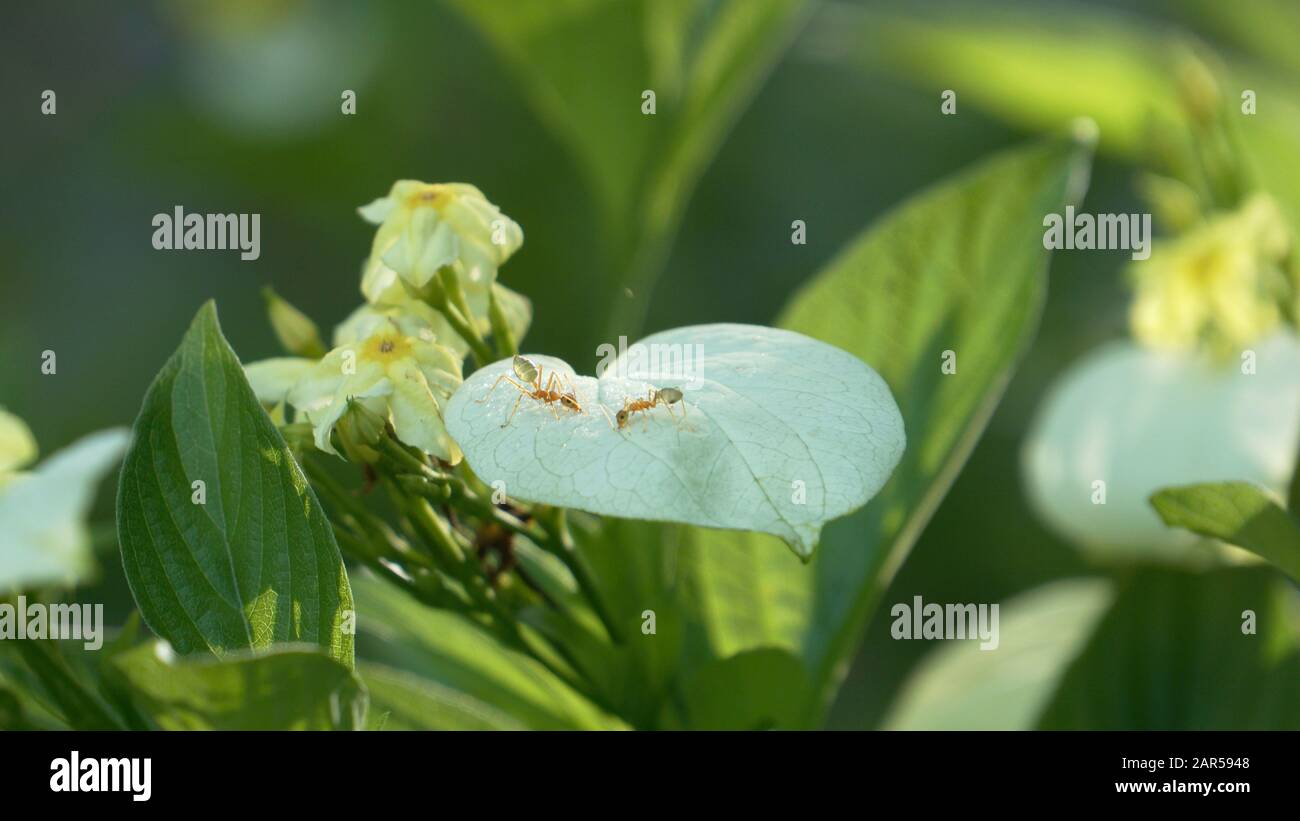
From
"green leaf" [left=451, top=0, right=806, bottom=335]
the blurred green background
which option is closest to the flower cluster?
"green leaf" [left=451, top=0, right=806, bottom=335]

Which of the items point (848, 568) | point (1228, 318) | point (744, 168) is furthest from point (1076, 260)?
point (848, 568)

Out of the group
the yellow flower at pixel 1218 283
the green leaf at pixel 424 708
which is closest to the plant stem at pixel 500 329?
the green leaf at pixel 424 708

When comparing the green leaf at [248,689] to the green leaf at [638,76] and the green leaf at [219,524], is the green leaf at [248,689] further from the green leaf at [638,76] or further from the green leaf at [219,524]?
the green leaf at [638,76]

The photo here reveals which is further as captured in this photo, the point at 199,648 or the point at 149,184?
the point at 149,184

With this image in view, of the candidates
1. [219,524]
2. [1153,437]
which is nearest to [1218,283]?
[1153,437]

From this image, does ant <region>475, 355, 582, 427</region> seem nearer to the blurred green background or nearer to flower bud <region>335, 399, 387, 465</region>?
flower bud <region>335, 399, 387, 465</region>
